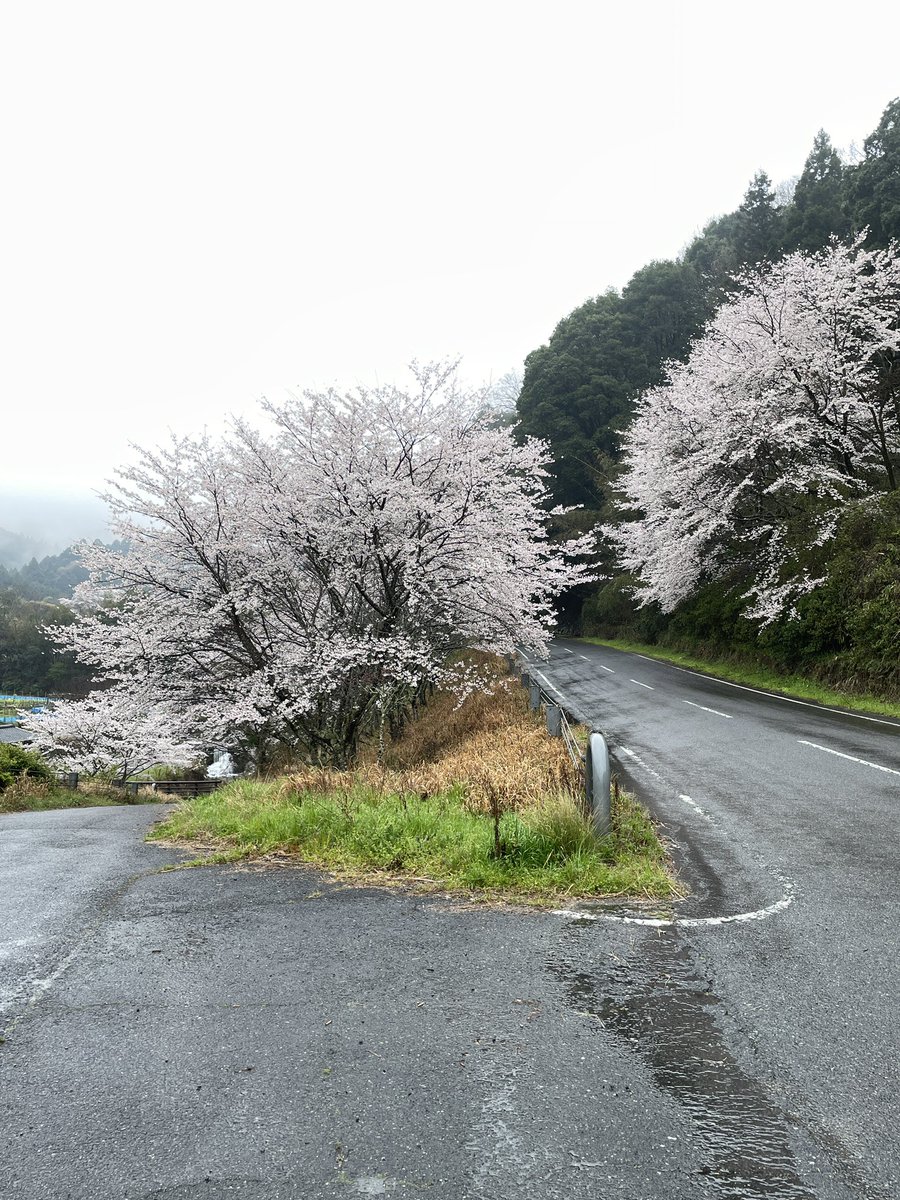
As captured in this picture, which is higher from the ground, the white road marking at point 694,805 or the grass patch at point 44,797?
the white road marking at point 694,805

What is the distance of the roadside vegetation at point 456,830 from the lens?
534cm

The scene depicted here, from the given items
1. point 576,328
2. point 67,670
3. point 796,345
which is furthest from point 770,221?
point 67,670

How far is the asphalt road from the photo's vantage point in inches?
94.5

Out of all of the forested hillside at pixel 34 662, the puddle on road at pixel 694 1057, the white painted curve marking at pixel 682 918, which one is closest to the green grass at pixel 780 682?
the white painted curve marking at pixel 682 918

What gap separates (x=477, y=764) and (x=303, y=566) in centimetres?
618

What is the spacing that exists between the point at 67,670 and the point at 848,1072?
9821 centimetres

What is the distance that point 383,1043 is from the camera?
10.4 feet

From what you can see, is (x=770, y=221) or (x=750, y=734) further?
(x=770, y=221)

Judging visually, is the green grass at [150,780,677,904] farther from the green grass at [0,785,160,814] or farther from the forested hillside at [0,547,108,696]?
the forested hillside at [0,547,108,696]

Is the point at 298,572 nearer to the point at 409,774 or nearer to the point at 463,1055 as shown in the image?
the point at 409,774

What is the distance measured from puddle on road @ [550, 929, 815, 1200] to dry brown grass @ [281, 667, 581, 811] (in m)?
2.19

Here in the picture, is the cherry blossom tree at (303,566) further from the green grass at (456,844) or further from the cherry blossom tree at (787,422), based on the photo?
the cherry blossom tree at (787,422)

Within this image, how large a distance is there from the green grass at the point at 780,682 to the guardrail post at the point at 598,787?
11.7 metres

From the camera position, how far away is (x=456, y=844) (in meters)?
→ 5.98
